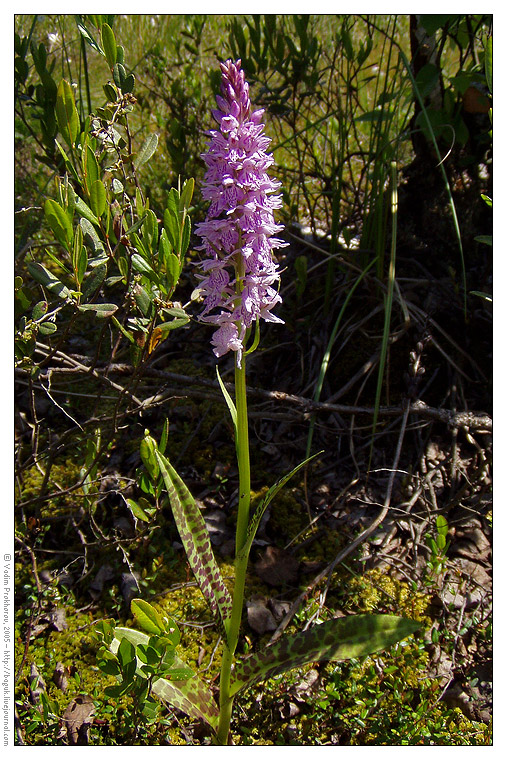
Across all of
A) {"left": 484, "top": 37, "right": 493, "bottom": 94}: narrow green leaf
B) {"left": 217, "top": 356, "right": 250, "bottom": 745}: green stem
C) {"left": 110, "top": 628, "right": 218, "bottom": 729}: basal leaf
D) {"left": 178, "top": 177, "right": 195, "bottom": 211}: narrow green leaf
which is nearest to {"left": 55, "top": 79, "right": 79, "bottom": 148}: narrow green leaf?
{"left": 178, "top": 177, "right": 195, "bottom": 211}: narrow green leaf

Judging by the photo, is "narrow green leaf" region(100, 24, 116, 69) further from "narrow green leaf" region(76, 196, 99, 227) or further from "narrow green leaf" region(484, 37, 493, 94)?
"narrow green leaf" region(484, 37, 493, 94)

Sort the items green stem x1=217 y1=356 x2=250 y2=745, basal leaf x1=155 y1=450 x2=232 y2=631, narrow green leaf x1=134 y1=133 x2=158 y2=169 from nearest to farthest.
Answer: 1. green stem x1=217 y1=356 x2=250 y2=745
2. basal leaf x1=155 y1=450 x2=232 y2=631
3. narrow green leaf x1=134 y1=133 x2=158 y2=169

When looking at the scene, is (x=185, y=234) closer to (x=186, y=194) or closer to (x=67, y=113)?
(x=186, y=194)

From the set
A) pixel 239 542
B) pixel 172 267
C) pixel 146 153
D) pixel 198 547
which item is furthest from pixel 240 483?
pixel 146 153

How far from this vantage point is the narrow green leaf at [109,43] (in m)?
1.60

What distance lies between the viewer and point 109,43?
1623 millimetres

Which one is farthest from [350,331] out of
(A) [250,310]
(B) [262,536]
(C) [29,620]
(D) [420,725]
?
(C) [29,620]

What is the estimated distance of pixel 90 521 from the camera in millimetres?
2168

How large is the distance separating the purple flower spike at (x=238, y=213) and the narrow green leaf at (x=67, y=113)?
45cm

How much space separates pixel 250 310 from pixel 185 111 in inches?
99.4

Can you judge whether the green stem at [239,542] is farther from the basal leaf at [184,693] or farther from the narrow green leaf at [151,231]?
the narrow green leaf at [151,231]

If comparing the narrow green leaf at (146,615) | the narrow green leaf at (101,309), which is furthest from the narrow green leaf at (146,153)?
the narrow green leaf at (146,615)

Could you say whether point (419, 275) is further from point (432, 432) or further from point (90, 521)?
point (90, 521)

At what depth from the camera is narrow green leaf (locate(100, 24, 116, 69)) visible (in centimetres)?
160
